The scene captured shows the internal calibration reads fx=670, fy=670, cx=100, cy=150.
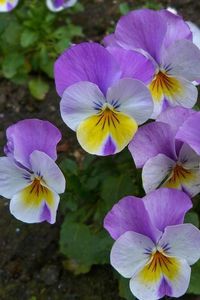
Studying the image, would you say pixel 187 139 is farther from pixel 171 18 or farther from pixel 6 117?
pixel 6 117

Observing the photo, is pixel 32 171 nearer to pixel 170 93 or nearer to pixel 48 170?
pixel 48 170

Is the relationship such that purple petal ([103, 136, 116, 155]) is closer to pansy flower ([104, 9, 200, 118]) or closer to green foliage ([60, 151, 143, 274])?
pansy flower ([104, 9, 200, 118])

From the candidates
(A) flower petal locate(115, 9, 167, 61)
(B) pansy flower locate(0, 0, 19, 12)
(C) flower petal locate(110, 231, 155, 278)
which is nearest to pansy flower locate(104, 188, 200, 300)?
(C) flower petal locate(110, 231, 155, 278)

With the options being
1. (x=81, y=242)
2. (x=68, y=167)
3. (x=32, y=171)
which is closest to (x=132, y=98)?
(x=32, y=171)

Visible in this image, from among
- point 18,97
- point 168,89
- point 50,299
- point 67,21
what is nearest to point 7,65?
point 18,97

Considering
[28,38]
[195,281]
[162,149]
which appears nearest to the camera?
[162,149]

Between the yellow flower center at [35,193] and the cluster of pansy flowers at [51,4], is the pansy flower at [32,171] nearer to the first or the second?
the yellow flower center at [35,193]

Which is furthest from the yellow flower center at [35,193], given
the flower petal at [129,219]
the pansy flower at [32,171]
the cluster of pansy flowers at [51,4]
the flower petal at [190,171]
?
the cluster of pansy flowers at [51,4]

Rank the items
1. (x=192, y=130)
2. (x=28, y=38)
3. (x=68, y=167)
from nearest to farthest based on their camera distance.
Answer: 1. (x=192, y=130)
2. (x=68, y=167)
3. (x=28, y=38)
